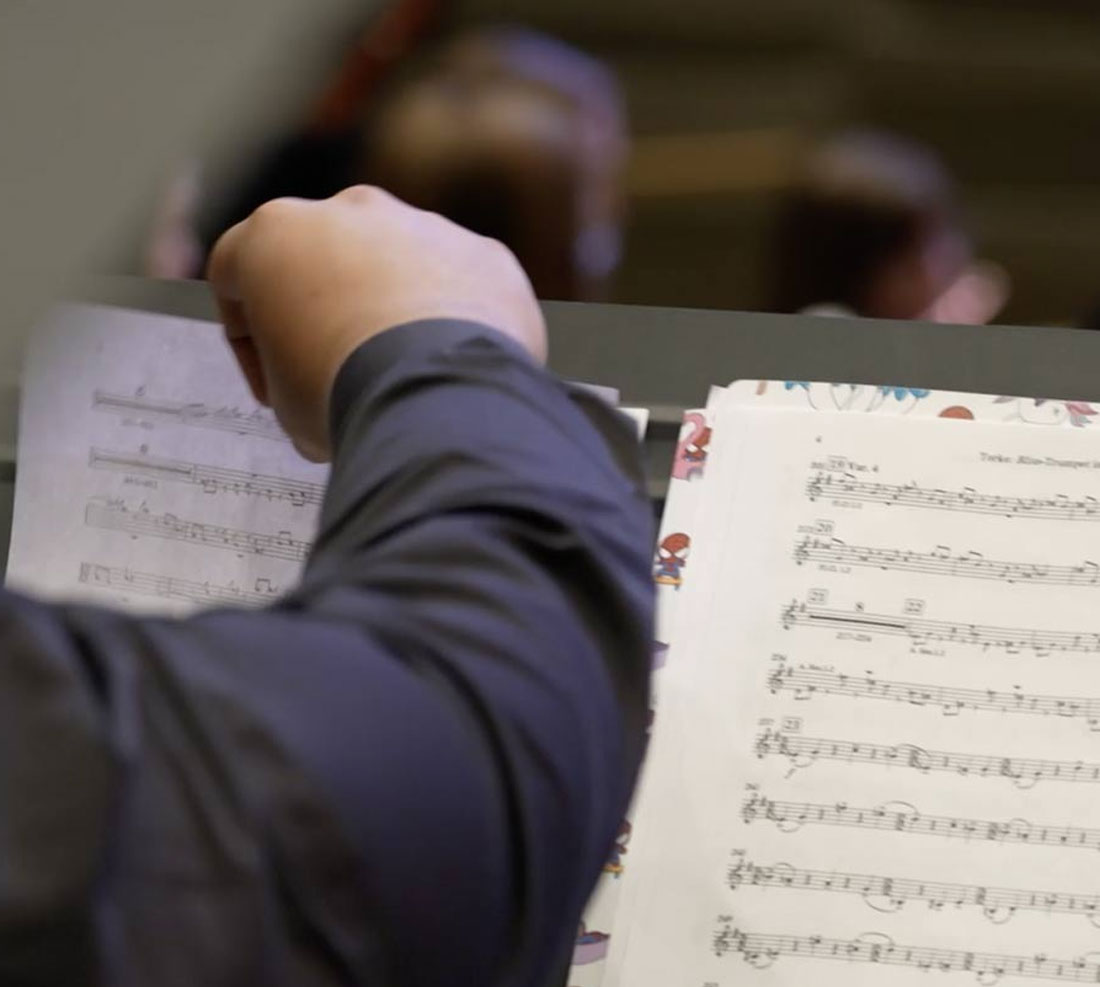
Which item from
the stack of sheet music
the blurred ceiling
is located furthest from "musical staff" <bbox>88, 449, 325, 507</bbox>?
the blurred ceiling

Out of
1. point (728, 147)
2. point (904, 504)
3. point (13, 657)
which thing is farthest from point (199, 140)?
point (728, 147)

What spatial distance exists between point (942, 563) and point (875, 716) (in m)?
0.08

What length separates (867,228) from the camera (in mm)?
2637

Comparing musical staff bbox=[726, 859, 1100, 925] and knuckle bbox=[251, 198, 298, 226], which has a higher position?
knuckle bbox=[251, 198, 298, 226]

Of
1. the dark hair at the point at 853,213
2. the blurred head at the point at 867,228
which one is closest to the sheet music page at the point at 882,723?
the blurred head at the point at 867,228

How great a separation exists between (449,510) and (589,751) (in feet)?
0.24

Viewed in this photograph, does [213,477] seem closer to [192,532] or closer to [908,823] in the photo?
[192,532]

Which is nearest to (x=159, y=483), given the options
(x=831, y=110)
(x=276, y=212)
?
(x=276, y=212)

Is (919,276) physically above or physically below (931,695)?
above

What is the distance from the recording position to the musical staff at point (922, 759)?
0.68m

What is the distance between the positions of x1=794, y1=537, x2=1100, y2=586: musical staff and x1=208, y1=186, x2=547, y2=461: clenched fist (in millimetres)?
257

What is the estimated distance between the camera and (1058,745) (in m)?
0.69

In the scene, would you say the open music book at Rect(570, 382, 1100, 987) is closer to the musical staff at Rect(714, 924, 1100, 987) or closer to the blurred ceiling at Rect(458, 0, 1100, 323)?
the musical staff at Rect(714, 924, 1100, 987)

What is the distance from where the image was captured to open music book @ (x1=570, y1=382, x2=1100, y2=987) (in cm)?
68
